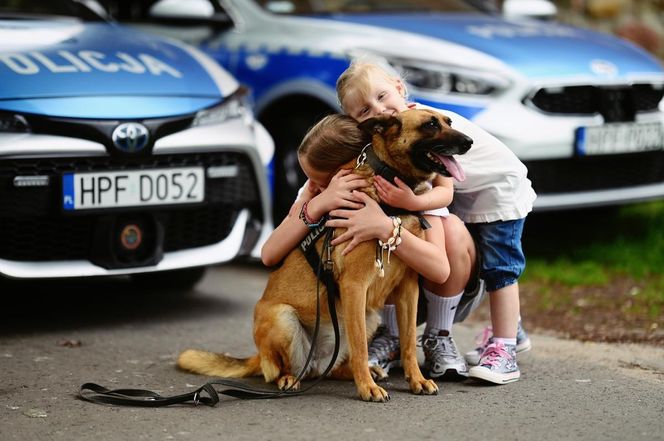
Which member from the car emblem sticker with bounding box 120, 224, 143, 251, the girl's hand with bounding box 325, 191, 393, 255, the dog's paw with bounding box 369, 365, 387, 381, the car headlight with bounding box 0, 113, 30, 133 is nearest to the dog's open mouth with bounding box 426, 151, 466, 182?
the girl's hand with bounding box 325, 191, 393, 255

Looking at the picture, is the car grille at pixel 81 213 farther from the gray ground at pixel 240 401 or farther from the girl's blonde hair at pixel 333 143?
the girl's blonde hair at pixel 333 143

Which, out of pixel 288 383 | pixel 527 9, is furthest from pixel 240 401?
pixel 527 9

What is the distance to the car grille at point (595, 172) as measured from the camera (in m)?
5.58

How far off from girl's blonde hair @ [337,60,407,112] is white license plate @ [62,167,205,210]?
3.61 ft

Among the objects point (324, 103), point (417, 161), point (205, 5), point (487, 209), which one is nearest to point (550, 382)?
point (487, 209)

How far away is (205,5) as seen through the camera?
6102 millimetres

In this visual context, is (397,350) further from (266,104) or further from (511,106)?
(266,104)

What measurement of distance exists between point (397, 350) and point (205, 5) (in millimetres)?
2845

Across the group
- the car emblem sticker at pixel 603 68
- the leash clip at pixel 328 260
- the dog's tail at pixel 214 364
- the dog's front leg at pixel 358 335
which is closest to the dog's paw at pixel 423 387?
the dog's front leg at pixel 358 335

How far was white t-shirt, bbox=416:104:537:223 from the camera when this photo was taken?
151 inches

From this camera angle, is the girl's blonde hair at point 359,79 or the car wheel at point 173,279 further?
the car wheel at point 173,279

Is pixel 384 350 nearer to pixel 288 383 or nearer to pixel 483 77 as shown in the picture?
pixel 288 383

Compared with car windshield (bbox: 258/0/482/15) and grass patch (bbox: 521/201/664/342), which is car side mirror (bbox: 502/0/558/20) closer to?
car windshield (bbox: 258/0/482/15)

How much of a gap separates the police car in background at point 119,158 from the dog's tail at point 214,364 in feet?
2.42
